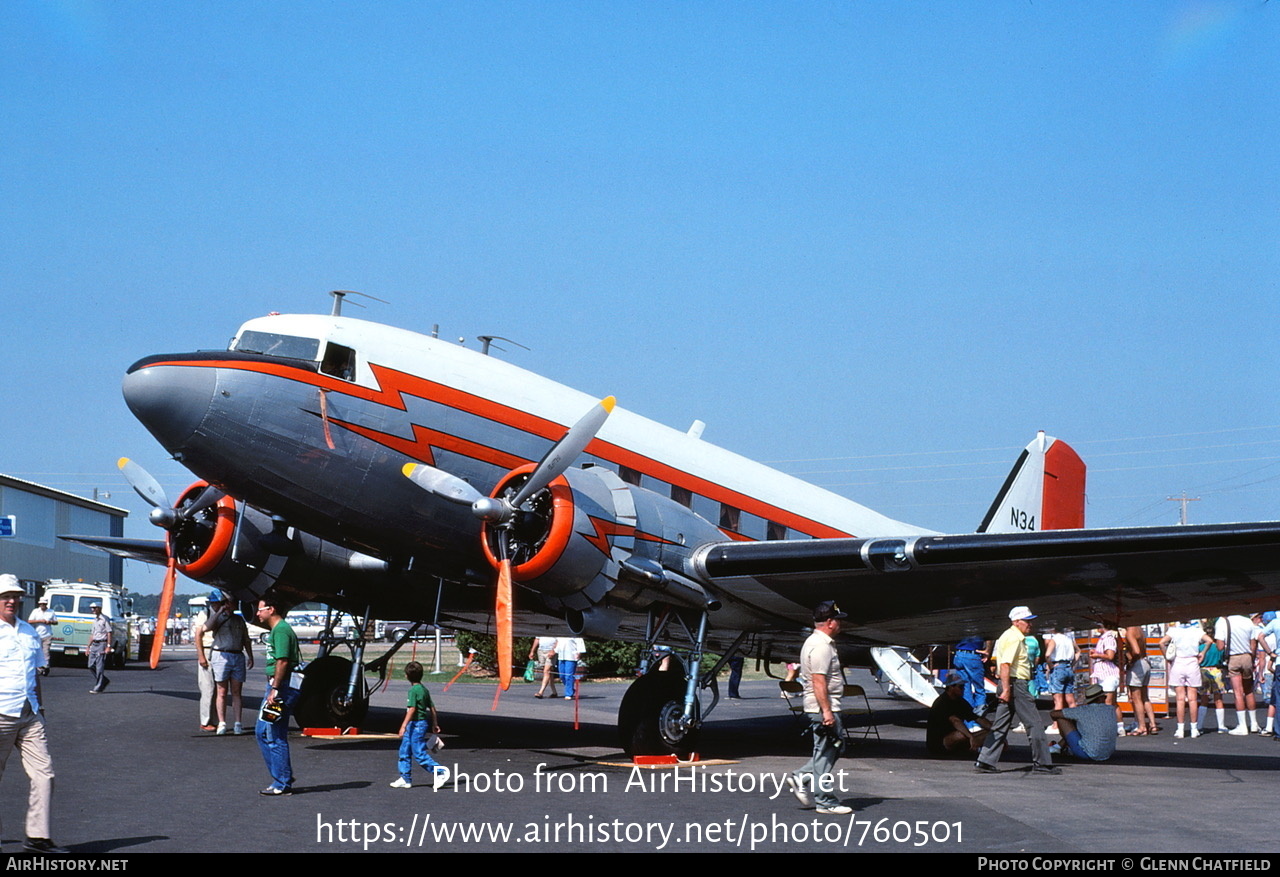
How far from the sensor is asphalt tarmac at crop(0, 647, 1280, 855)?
8.98 m

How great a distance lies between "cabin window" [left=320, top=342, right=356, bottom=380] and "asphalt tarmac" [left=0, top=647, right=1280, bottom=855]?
14.1ft

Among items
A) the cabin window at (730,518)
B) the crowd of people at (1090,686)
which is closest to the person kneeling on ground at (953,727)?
the crowd of people at (1090,686)

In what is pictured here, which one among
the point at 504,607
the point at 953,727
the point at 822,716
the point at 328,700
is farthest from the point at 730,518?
the point at 822,716

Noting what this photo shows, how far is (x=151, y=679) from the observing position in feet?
112

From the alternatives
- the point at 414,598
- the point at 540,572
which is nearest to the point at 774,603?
the point at 540,572

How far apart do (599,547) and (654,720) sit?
2.14 meters

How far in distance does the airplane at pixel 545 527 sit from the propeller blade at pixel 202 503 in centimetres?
3

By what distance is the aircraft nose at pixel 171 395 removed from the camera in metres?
12.8

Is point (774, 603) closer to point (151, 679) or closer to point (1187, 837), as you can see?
point (1187, 837)

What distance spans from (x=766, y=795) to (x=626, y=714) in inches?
111

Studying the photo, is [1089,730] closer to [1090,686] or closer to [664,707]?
[1090,686]

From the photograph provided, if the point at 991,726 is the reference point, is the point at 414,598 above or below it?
above

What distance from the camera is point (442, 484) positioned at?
519 inches

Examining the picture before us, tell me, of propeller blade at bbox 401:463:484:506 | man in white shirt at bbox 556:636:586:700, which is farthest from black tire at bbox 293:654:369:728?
man in white shirt at bbox 556:636:586:700
